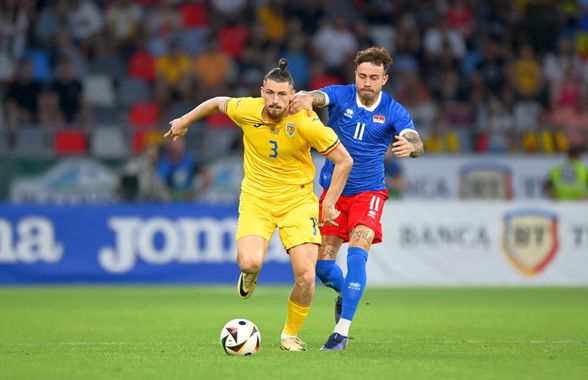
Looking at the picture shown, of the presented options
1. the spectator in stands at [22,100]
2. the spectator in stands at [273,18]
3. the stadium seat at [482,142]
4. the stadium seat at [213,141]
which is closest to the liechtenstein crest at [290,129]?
the stadium seat at [213,141]

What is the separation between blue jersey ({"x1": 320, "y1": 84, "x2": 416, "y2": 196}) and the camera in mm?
9844

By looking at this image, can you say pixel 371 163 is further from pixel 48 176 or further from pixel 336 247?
pixel 48 176

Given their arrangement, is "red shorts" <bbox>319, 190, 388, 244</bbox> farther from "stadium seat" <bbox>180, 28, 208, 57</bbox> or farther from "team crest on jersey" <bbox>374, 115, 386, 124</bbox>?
"stadium seat" <bbox>180, 28, 208, 57</bbox>

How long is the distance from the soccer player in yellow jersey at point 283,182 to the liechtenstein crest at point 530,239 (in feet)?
31.8

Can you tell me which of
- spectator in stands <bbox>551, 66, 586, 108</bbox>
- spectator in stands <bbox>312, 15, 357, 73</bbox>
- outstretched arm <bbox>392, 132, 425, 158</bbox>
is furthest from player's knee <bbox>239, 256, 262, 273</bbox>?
spectator in stands <bbox>551, 66, 586, 108</bbox>

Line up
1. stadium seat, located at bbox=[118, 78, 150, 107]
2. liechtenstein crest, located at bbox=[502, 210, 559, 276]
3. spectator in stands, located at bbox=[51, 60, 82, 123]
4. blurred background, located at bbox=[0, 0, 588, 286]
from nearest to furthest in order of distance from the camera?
blurred background, located at bbox=[0, 0, 588, 286] → liechtenstein crest, located at bbox=[502, 210, 559, 276] → spectator in stands, located at bbox=[51, 60, 82, 123] → stadium seat, located at bbox=[118, 78, 150, 107]

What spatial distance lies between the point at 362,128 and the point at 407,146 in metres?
0.83

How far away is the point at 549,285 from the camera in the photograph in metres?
18.5

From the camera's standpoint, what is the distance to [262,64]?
2175cm

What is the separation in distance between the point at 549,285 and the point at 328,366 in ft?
37.3

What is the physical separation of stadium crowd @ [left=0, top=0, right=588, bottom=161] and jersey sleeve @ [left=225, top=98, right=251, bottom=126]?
10.4 metres

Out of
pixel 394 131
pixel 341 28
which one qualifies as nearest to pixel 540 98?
pixel 341 28

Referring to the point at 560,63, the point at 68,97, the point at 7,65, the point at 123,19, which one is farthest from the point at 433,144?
the point at 7,65

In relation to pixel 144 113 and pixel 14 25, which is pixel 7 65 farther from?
pixel 144 113
